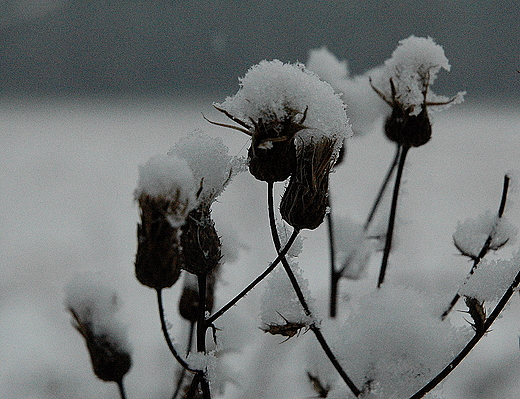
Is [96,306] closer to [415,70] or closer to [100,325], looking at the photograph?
[100,325]

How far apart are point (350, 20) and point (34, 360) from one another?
40.4 inches

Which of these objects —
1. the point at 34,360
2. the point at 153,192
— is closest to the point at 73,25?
the point at 34,360

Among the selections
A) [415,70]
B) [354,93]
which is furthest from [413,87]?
[354,93]

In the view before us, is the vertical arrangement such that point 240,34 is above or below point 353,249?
above

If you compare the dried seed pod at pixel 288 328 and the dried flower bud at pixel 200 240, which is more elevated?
the dried flower bud at pixel 200 240

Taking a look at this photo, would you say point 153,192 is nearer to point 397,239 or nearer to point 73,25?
point 397,239

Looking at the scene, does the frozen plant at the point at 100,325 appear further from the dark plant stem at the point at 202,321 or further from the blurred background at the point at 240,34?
the blurred background at the point at 240,34

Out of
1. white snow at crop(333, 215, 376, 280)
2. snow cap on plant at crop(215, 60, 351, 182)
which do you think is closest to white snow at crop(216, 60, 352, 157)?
snow cap on plant at crop(215, 60, 351, 182)

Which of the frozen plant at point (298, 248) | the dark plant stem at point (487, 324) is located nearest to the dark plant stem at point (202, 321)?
the frozen plant at point (298, 248)

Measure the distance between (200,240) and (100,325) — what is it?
125mm

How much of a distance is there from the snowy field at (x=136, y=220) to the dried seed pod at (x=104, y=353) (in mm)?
24

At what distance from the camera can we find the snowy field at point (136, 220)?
0.96m

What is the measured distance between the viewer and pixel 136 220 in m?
1.79

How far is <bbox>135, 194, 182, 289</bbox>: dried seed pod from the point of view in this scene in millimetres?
265
